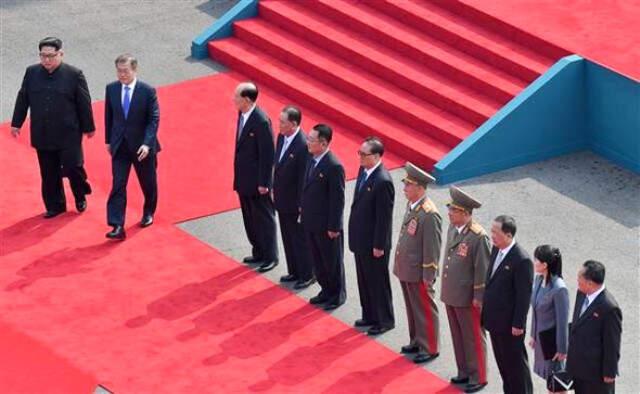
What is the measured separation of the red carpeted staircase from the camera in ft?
56.2

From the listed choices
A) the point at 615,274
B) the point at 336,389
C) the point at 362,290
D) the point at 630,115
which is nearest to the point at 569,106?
the point at 630,115

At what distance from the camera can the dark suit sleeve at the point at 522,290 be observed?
12438mm

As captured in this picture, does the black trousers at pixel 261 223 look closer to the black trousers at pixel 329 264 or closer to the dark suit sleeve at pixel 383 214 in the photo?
the black trousers at pixel 329 264

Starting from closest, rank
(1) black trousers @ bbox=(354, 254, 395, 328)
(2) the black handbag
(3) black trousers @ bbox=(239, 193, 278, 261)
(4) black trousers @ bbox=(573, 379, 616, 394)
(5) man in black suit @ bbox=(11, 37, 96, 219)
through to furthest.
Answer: (4) black trousers @ bbox=(573, 379, 616, 394) < (2) the black handbag < (1) black trousers @ bbox=(354, 254, 395, 328) < (3) black trousers @ bbox=(239, 193, 278, 261) < (5) man in black suit @ bbox=(11, 37, 96, 219)

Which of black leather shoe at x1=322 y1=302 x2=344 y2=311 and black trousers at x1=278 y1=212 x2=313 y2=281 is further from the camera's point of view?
black trousers at x1=278 y1=212 x2=313 y2=281

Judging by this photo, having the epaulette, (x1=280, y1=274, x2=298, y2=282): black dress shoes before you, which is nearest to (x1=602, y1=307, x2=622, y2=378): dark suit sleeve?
the epaulette

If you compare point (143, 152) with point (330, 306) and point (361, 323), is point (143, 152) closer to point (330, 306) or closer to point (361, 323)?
point (330, 306)

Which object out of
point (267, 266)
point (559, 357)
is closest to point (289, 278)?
point (267, 266)

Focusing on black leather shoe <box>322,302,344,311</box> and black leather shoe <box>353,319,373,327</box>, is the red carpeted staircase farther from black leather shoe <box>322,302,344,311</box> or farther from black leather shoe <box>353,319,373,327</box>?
black leather shoe <box>353,319,373,327</box>

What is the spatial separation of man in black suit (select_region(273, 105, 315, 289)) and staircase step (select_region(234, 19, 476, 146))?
2.71 metres

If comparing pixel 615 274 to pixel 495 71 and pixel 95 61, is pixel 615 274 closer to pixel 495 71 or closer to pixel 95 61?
pixel 495 71

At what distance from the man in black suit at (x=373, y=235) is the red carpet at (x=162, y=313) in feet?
0.85

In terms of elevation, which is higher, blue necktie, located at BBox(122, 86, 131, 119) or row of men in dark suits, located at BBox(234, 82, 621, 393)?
blue necktie, located at BBox(122, 86, 131, 119)

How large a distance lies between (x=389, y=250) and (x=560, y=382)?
2084mm
